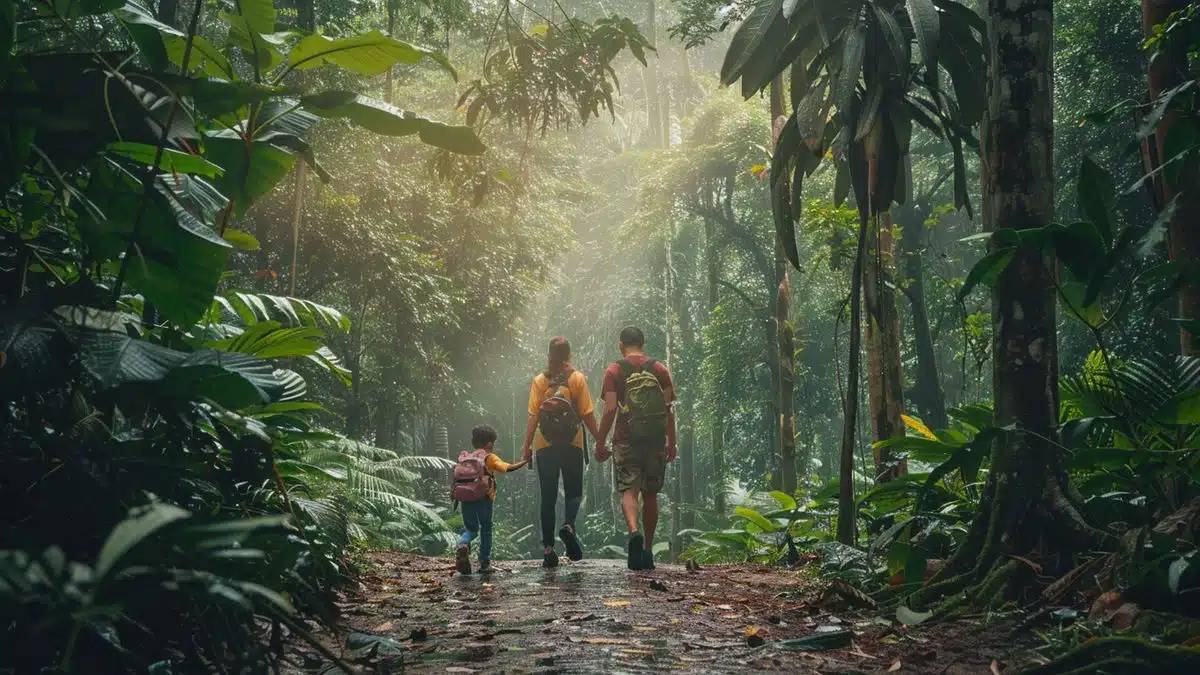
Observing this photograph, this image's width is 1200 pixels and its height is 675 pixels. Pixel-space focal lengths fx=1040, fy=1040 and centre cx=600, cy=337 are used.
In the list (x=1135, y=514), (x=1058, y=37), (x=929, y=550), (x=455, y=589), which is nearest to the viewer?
(x=1135, y=514)

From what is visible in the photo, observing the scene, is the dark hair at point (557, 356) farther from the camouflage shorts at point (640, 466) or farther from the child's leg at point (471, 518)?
the child's leg at point (471, 518)

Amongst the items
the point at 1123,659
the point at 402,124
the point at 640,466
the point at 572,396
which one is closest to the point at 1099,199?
the point at 1123,659

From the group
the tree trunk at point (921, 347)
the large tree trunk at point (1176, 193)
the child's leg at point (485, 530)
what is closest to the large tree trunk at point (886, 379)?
the large tree trunk at point (1176, 193)

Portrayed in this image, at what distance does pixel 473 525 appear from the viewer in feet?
31.1

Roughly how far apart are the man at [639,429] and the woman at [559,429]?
259mm

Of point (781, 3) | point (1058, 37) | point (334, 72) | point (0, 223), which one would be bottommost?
point (0, 223)

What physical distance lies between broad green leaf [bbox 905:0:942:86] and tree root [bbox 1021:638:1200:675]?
3.87 meters

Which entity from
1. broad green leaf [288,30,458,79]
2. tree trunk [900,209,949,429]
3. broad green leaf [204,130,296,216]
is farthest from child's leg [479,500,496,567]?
tree trunk [900,209,949,429]

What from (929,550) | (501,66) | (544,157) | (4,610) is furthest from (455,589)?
(544,157)

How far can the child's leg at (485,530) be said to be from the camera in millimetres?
9445

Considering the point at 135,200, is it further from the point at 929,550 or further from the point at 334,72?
the point at 334,72

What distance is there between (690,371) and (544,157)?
19537mm

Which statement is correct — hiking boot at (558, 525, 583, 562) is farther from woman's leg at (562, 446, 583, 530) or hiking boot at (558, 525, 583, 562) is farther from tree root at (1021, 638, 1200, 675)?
tree root at (1021, 638, 1200, 675)

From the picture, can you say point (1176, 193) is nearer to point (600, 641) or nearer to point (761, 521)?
point (600, 641)
